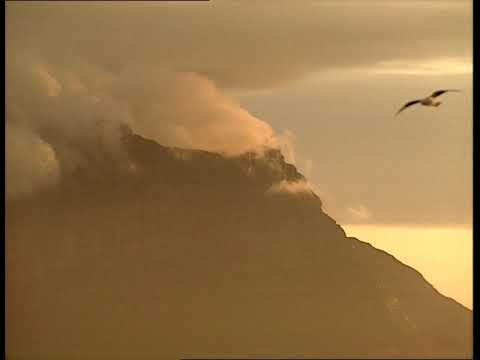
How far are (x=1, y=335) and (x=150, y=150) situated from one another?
429 cm

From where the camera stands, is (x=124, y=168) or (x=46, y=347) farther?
(x=124, y=168)

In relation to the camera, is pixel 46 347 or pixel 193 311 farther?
pixel 193 311

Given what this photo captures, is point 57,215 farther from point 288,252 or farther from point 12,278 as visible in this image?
point 288,252

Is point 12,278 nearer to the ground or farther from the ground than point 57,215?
nearer to the ground

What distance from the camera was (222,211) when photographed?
14672mm

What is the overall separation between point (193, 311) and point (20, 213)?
311 centimetres

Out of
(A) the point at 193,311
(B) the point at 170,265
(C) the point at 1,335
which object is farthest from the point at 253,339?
(C) the point at 1,335

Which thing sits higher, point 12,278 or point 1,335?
point 12,278

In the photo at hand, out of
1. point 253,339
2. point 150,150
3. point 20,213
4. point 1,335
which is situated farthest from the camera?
point 150,150

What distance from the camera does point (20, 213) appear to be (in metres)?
10.6

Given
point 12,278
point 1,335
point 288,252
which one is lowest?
point 1,335
